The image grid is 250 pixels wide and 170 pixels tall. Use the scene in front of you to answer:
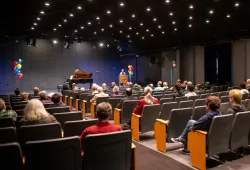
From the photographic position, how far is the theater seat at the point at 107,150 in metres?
2.42

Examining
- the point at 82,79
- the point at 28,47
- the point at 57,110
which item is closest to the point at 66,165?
the point at 57,110

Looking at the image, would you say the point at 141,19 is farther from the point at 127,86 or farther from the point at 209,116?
the point at 209,116

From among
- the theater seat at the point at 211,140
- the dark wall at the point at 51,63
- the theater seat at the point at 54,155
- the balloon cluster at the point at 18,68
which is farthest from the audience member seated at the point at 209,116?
the dark wall at the point at 51,63

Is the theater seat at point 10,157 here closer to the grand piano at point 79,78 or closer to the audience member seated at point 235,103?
the audience member seated at point 235,103

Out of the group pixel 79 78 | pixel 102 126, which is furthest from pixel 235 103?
pixel 79 78

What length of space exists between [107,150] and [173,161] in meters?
1.98

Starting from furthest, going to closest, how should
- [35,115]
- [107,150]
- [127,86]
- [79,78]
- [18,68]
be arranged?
[18,68] → [79,78] → [127,86] → [35,115] → [107,150]

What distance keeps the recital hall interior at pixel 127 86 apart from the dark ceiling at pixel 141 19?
0.06 m

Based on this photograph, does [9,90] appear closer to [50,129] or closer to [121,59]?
[121,59]

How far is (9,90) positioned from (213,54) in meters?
16.9

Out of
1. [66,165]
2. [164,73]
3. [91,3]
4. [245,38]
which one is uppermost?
[91,3]

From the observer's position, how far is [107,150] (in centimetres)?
250

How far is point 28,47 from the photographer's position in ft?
75.2

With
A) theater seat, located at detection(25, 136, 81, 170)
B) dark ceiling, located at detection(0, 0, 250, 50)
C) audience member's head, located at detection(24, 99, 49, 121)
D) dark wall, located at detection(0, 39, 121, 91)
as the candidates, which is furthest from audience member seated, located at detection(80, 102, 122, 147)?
dark wall, located at detection(0, 39, 121, 91)
